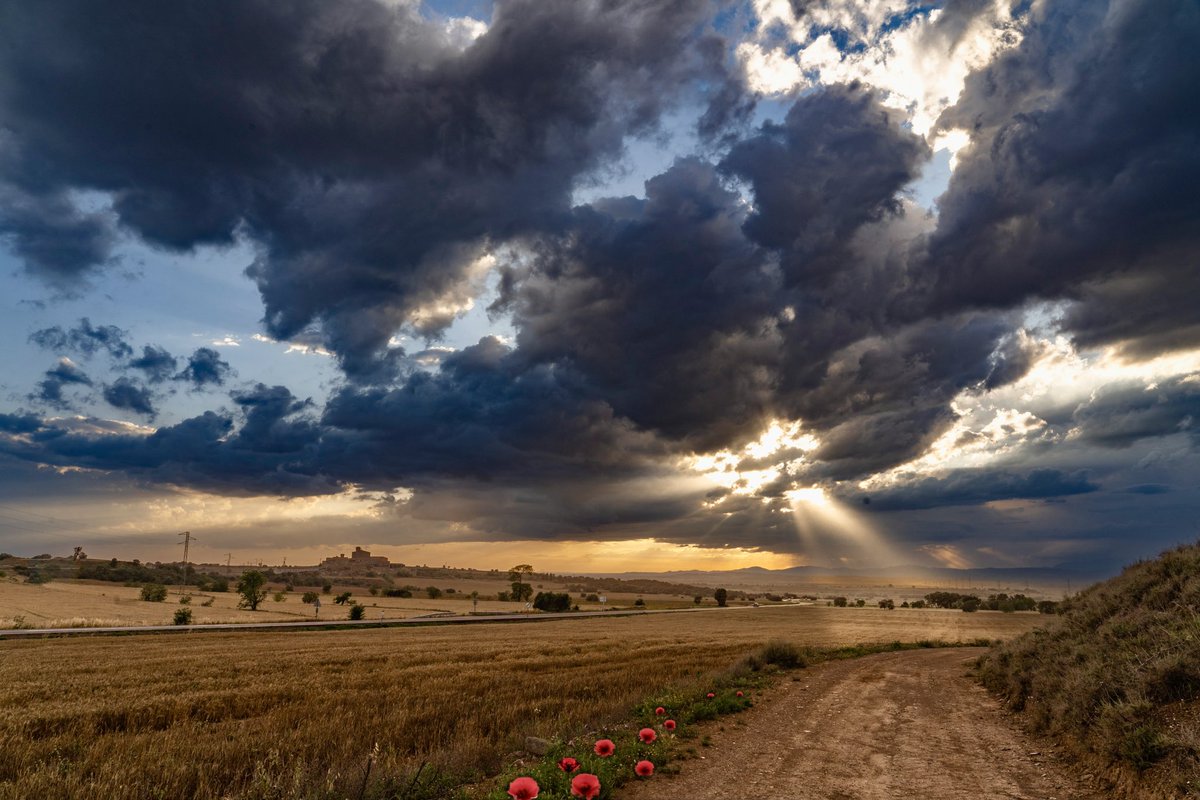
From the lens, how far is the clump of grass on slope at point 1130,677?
386 inches

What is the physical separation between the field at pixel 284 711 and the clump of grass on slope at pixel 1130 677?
1009 centimetres

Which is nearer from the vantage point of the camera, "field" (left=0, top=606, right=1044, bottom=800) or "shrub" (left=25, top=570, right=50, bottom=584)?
"field" (left=0, top=606, right=1044, bottom=800)

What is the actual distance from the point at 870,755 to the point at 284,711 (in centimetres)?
1452

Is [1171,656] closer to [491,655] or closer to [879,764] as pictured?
[879,764]

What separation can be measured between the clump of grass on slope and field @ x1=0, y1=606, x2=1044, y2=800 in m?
10.1

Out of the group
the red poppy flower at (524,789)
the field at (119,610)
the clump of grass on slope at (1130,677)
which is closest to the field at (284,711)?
the red poppy flower at (524,789)

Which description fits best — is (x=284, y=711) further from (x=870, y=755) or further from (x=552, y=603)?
(x=552, y=603)

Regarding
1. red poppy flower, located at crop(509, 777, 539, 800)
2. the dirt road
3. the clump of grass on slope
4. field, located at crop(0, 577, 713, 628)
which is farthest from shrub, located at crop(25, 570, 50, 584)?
the clump of grass on slope

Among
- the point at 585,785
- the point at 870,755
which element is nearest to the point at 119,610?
the point at 870,755

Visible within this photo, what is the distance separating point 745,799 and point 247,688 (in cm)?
1726

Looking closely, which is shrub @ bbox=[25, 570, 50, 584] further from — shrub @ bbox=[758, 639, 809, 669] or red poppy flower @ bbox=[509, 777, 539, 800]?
red poppy flower @ bbox=[509, 777, 539, 800]

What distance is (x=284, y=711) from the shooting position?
52.3ft

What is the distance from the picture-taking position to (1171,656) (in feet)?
38.5

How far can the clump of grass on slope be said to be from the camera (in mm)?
9805
